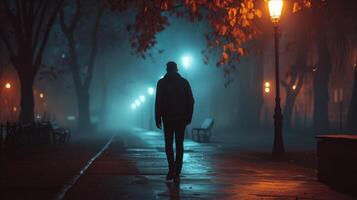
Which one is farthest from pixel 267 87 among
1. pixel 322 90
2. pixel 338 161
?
pixel 338 161

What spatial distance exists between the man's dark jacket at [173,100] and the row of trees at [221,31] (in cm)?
360

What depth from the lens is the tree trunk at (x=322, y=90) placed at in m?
38.3

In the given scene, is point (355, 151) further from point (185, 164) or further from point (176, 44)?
point (176, 44)

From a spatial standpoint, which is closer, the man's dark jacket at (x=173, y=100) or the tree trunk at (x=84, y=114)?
the man's dark jacket at (x=173, y=100)

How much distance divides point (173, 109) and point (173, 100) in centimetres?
17

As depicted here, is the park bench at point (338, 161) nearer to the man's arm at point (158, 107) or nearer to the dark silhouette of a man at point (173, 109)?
the dark silhouette of a man at point (173, 109)

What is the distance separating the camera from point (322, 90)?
39.2m

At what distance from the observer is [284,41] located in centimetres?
5803

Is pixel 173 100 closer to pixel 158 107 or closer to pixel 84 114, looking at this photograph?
pixel 158 107

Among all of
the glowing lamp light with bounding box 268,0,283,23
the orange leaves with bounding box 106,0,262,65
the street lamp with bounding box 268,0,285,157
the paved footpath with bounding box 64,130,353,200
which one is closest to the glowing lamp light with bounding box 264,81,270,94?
the street lamp with bounding box 268,0,285,157

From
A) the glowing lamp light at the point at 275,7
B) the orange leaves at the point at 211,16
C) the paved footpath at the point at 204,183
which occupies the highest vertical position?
the glowing lamp light at the point at 275,7

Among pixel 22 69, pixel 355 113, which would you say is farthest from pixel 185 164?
pixel 355 113

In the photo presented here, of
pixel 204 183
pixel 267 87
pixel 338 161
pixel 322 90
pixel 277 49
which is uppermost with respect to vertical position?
pixel 267 87

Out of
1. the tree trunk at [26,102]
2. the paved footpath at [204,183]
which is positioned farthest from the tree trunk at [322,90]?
the paved footpath at [204,183]
